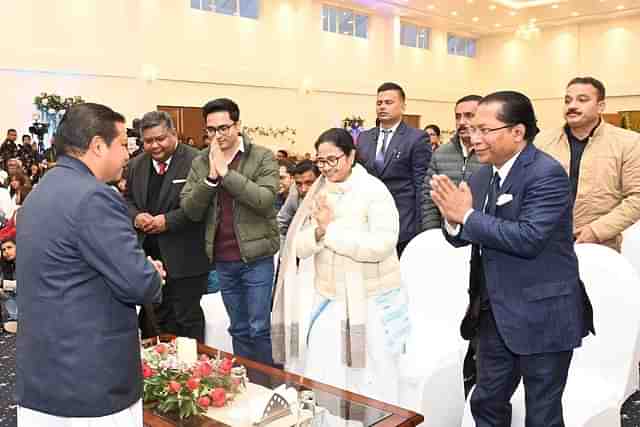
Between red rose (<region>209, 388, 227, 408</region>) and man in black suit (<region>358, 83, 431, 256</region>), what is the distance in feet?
6.22

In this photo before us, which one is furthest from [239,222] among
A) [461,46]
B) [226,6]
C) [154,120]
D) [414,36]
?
[461,46]

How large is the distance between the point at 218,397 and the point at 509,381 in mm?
1055

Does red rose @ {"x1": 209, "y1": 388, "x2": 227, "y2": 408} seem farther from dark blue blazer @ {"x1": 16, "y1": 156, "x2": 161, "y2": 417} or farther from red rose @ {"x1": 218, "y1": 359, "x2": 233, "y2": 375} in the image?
dark blue blazer @ {"x1": 16, "y1": 156, "x2": 161, "y2": 417}

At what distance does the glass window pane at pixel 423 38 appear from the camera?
19.5 m

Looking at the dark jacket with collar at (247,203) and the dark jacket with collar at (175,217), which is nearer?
the dark jacket with collar at (247,203)

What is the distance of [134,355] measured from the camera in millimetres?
1832

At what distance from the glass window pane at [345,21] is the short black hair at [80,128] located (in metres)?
15.8

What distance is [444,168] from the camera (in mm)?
3754

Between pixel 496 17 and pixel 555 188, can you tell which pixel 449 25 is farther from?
pixel 555 188

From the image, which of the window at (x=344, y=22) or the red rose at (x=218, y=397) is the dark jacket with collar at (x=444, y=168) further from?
the window at (x=344, y=22)

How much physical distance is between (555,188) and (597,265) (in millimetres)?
876

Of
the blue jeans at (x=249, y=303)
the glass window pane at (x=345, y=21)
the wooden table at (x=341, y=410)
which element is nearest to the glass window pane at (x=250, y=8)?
the glass window pane at (x=345, y=21)

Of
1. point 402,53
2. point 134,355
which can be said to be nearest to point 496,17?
point 402,53

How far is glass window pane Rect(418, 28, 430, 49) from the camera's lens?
1952 centimetres
